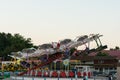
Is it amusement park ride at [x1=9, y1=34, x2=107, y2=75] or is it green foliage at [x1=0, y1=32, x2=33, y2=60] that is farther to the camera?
green foliage at [x1=0, y1=32, x2=33, y2=60]

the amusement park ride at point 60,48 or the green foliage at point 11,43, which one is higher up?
the green foliage at point 11,43

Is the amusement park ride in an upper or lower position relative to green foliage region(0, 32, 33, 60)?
lower

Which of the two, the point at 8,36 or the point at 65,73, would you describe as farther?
the point at 8,36

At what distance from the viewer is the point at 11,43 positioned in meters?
109

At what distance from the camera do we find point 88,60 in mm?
86000

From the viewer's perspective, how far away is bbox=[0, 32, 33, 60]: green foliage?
99.5 m

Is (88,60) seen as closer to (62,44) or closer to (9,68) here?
(9,68)

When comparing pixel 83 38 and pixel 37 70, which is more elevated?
pixel 83 38

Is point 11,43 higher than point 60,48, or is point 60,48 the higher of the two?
point 11,43

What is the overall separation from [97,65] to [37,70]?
40180mm

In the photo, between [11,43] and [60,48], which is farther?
[11,43]

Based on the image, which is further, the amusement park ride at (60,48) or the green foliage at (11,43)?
the green foliage at (11,43)

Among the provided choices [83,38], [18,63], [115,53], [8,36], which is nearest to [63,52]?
[83,38]

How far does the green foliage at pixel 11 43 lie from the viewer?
99.5 m
